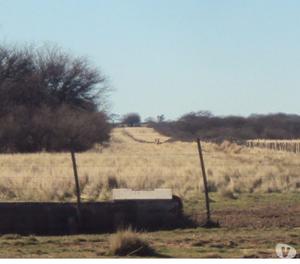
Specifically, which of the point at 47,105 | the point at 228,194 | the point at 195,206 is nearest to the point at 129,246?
the point at 195,206

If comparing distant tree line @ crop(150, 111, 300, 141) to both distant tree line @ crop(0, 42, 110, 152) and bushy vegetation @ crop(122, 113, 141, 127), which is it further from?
bushy vegetation @ crop(122, 113, 141, 127)

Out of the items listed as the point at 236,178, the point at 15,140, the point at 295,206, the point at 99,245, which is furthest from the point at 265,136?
the point at 99,245

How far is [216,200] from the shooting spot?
20.1 metres

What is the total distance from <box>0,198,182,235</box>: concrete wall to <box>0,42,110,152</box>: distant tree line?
3249cm

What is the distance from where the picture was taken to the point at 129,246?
10820 mm

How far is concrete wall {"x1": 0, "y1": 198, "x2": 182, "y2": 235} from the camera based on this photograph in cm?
1477

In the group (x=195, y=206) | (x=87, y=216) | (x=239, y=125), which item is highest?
(x=239, y=125)

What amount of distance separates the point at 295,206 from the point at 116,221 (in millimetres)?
5154

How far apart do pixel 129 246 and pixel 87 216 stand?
429 cm
